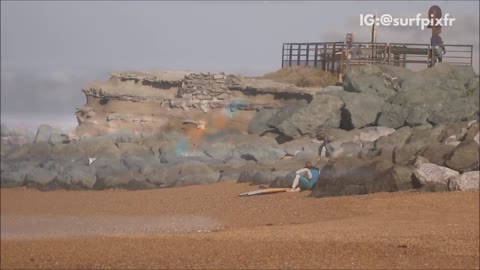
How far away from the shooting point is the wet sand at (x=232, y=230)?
15.6ft

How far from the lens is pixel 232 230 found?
28.7 ft

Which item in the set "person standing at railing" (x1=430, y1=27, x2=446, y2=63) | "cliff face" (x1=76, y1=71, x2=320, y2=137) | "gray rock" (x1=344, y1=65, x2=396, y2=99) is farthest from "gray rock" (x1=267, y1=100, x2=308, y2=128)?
"gray rock" (x1=344, y1=65, x2=396, y2=99)

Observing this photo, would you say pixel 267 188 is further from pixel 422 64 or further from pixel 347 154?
pixel 422 64

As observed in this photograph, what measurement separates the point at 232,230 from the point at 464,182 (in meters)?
5.48

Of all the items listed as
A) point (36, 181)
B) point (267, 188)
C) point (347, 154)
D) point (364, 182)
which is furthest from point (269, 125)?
point (36, 181)

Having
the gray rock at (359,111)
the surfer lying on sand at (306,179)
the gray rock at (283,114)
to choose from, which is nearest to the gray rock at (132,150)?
the gray rock at (283,114)

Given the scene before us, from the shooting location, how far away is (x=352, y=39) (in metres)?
17.4

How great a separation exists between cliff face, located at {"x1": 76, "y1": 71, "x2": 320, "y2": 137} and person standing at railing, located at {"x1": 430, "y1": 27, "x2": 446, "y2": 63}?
8023 millimetres

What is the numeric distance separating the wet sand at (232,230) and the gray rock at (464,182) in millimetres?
256

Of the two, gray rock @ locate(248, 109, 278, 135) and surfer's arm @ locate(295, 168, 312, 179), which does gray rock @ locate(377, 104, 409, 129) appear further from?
gray rock @ locate(248, 109, 278, 135)

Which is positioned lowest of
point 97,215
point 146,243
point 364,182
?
point 364,182

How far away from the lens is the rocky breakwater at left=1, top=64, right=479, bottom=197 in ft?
19.0

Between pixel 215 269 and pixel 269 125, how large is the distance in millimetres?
3166

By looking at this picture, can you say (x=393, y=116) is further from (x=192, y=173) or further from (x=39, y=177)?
(x=39, y=177)
